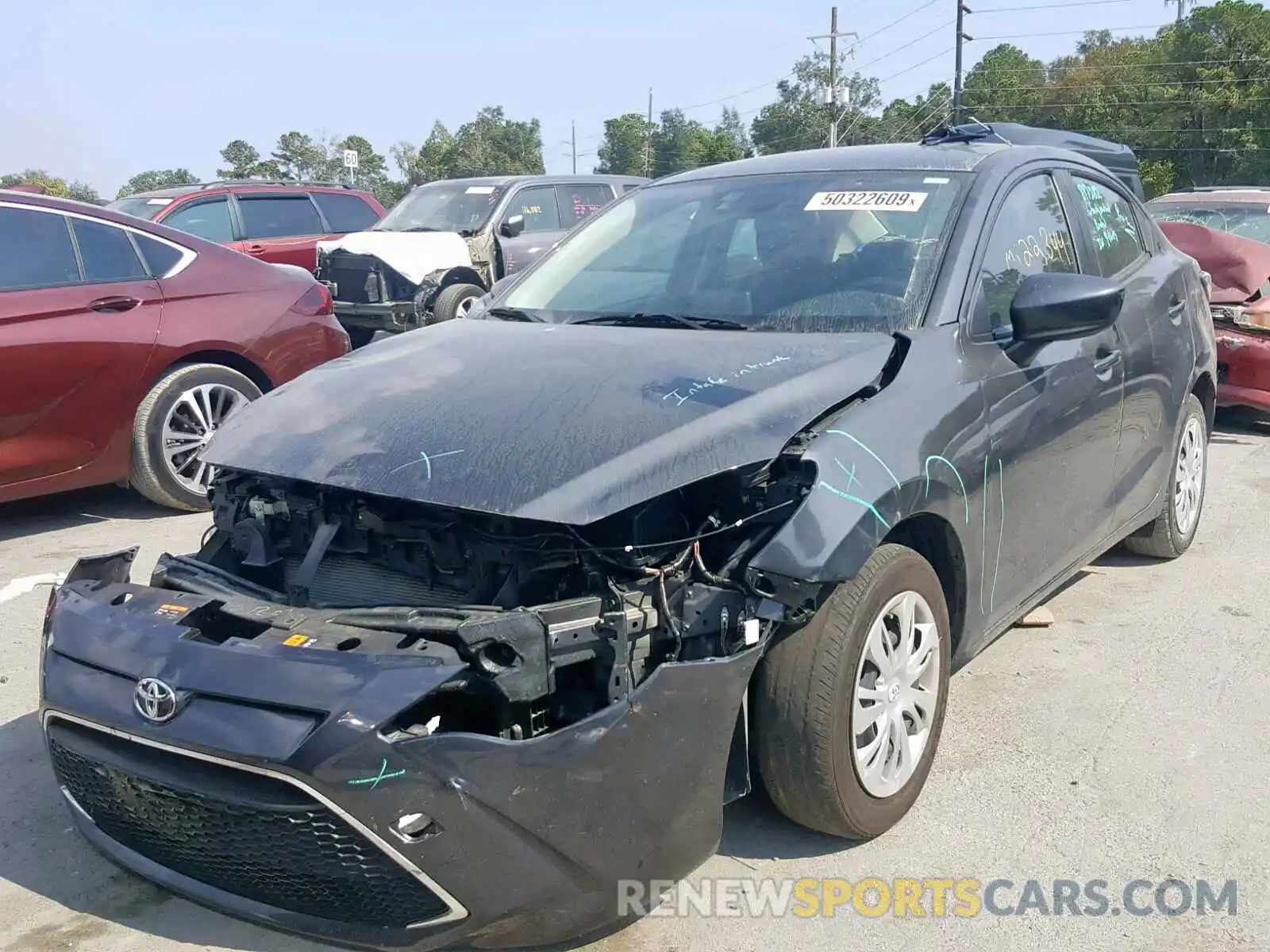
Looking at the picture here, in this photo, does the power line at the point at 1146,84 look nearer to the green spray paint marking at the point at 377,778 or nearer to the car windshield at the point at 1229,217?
the car windshield at the point at 1229,217

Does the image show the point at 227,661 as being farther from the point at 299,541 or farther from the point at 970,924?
the point at 970,924

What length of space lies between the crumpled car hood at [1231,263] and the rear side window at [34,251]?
674 centimetres

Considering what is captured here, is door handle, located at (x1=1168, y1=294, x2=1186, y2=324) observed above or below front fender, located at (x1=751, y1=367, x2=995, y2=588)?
above

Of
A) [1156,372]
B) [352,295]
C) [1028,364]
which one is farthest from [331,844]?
[352,295]

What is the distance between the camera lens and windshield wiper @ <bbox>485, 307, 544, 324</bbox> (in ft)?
13.1

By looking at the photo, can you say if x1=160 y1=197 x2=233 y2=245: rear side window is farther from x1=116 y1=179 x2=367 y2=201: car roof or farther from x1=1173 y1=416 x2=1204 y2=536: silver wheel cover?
x1=1173 y1=416 x2=1204 y2=536: silver wheel cover

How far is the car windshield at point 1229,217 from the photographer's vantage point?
927 centimetres

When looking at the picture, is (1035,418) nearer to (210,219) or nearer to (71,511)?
(71,511)

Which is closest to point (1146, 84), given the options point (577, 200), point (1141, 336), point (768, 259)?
point (577, 200)

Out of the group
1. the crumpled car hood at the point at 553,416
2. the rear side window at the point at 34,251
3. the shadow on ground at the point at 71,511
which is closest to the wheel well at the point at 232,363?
the rear side window at the point at 34,251

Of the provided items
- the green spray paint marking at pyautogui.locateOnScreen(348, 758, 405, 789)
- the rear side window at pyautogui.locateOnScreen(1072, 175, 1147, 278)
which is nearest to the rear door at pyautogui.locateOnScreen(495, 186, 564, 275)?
the rear side window at pyautogui.locateOnScreen(1072, 175, 1147, 278)

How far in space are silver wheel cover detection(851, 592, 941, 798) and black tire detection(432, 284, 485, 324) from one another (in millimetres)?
8510

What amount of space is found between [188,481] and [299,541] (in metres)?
3.33

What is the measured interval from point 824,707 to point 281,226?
11.1 m
